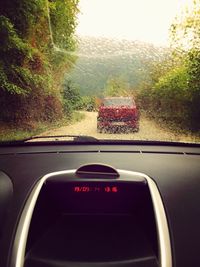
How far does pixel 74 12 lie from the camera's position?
1145 cm

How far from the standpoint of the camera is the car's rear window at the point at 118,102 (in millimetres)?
8078

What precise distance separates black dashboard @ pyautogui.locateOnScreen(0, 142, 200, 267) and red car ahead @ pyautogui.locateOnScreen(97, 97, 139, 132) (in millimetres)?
5318

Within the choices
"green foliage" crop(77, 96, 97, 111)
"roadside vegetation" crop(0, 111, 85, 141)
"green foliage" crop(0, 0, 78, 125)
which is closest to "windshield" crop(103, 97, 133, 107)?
"green foliage" crop(77, 96, 97, 111)

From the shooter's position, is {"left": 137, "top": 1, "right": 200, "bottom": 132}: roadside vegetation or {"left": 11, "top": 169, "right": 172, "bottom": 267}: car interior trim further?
{"left": 137, "top": 1, "right": 200, "bottom": 132}: roadside vegetation

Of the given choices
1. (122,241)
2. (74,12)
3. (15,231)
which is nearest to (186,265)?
(122,241)

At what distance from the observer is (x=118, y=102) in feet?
27.7

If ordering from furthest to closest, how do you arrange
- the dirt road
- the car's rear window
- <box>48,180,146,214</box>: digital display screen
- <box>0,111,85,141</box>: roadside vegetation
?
1. <box>0,111,85,141</box>: roadside vegetation
2. the car's rear window
3. the dirt road
4. <box>48,180,146,214</box>: digital display screen

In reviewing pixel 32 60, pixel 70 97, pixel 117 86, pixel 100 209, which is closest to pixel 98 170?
pixel 100 209

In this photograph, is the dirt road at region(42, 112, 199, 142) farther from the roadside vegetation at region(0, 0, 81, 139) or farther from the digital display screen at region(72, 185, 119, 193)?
the digital display screen at region(72, 185, 119, 193)

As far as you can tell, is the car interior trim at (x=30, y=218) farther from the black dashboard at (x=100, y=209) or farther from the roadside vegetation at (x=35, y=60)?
the roadside vegetation at (x=35, y=60)

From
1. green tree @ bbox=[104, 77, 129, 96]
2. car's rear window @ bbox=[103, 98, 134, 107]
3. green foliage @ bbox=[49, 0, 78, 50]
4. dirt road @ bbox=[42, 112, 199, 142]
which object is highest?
green foliage @ bbox=[49, 0, 78, 50]

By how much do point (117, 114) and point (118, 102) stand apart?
28cm

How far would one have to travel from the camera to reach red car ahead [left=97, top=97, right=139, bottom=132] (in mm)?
8102

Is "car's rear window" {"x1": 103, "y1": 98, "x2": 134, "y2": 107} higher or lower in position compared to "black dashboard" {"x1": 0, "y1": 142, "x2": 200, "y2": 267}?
higher
